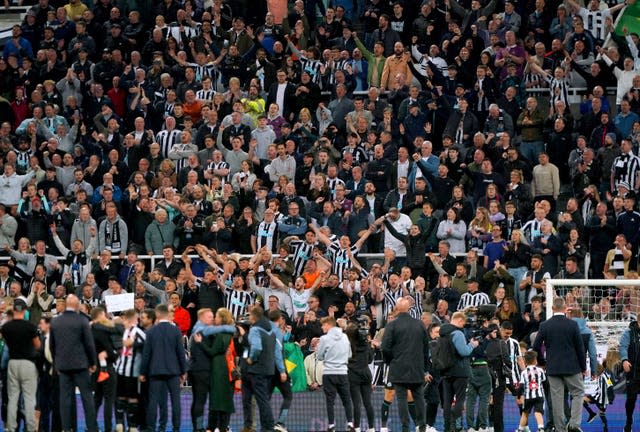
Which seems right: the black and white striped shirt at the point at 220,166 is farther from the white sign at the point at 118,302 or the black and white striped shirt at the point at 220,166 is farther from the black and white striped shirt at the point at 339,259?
the white sign at the point at 118,302

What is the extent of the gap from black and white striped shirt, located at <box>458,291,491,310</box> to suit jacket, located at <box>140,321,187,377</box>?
7416 millimetres

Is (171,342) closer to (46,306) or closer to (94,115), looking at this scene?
(46,306)

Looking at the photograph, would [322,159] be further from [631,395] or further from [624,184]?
[631,395]

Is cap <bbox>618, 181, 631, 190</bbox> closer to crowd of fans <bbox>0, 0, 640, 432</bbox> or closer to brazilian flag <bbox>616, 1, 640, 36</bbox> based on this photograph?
crowd of fans <bbox>0, 0, 640, 432</bbox>

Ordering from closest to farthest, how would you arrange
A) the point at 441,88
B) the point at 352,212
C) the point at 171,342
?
1. the point at 171,342
2. the point at 352,212
3. the point at 441,88

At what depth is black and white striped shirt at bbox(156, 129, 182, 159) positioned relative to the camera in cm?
3097

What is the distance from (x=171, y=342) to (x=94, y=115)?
42.1 ft

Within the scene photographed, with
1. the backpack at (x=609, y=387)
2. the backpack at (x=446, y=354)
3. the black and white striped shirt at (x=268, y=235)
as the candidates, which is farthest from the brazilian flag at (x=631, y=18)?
the backpack at (x=446, y=354)

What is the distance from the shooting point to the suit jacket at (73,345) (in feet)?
66.6

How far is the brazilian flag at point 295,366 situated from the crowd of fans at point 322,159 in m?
0.30

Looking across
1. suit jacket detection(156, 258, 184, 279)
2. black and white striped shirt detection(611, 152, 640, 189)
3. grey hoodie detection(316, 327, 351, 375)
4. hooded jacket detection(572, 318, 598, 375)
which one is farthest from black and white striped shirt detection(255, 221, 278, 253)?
hooded jacket detection(572, 318, 598, 375)

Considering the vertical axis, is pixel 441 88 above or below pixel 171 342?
above

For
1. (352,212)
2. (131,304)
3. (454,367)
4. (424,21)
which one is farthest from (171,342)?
(424,21)

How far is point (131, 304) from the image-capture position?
26.6 meters
